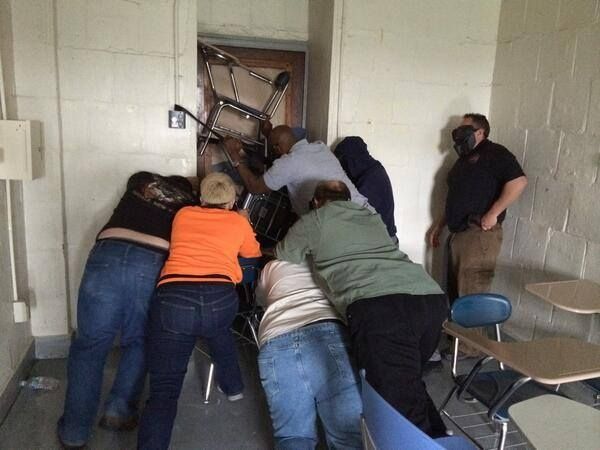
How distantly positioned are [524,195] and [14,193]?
296 centimetres

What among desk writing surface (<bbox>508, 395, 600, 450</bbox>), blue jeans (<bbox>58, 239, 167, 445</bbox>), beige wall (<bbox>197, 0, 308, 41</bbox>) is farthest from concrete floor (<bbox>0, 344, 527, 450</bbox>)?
beige wall (<bbox>197, 0, 308, 41</bbox>)

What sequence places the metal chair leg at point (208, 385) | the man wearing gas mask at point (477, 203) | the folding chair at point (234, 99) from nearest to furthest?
1. the metal chair leg at point (208, 385)
2. the man wearing gas mask at point (477, 203)
3. the folding chair at point (234, 99)

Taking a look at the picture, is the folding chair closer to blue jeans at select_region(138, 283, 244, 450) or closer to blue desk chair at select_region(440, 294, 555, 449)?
blue jeans at select_region(138, 283, 244, 450)

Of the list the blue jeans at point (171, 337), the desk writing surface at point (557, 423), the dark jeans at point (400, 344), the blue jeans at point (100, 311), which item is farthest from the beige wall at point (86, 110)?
the desk writing surface at point (557, 423)

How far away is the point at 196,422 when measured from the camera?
7.81 feet

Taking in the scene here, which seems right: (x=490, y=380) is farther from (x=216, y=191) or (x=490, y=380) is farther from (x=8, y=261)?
(x=8, y=261)

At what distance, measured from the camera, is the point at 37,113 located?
269 cm

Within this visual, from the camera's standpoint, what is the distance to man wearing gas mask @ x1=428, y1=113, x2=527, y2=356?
2.98m

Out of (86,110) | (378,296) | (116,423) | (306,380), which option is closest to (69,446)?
(116,423)

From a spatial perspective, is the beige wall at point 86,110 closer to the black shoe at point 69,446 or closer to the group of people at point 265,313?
the group of people at point 265,313

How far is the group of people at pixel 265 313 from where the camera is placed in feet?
5.98

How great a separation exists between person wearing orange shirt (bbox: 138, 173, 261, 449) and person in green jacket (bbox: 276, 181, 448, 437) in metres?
0.28

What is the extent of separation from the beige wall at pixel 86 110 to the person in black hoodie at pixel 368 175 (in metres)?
0.96

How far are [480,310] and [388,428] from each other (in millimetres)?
1302
